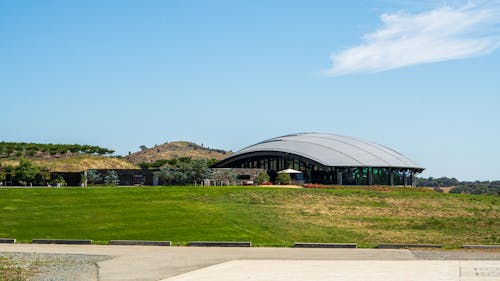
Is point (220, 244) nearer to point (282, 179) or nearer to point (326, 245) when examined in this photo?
point (326, 245)

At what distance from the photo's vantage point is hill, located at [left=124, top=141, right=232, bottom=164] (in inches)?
6943

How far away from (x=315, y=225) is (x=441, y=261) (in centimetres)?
1540

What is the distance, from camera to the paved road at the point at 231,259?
23.3m

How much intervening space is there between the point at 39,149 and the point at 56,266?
71.6 m

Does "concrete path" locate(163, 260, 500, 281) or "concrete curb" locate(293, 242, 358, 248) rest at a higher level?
"concrete curb" locate(293, 242, 358, 248)

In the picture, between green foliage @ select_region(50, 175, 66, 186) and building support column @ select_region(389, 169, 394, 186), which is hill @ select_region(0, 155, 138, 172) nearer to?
green foliage @ select_region(50, 175, 66, 186)

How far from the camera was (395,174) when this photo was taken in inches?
3393

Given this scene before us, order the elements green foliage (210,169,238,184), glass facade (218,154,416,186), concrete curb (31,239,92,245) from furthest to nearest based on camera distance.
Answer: glass facade (218,154,416,186), green foliage (210,169,238,184), concrete curb (31,239,92,245)

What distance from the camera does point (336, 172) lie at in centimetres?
8119

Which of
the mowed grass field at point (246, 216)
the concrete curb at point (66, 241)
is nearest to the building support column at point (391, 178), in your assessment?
the mowed grass field at point (246, 216)

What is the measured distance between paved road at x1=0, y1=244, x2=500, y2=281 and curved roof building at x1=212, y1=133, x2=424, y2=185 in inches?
1973

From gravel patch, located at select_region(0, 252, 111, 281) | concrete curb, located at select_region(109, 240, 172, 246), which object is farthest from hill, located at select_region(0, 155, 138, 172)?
gravel patch, located at select_region(0, 252, 111, 281)

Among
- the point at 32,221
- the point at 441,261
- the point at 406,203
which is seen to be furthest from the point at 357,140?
the point at 441,261

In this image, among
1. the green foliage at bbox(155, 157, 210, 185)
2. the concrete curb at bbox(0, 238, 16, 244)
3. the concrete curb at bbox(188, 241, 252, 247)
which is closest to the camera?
the concrete curb at bbox(188, 241, 252, 247)
